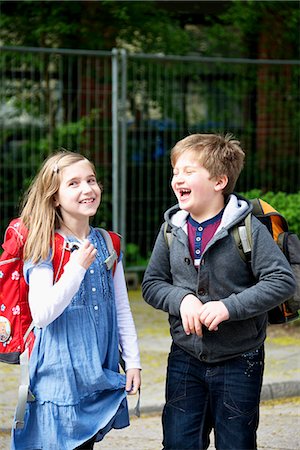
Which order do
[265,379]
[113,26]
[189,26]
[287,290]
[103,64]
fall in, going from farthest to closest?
[189,26]
[113,26]
[103,64]
[265,379]
[287,290]

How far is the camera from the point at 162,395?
598cm

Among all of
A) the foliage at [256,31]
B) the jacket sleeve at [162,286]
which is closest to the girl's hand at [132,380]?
the jacket sleeve at [162,286]

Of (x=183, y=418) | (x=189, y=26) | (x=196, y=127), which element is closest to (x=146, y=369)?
(x=183, y=418)

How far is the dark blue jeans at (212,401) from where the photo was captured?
3598 mm

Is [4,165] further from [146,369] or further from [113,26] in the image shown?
[146,369]

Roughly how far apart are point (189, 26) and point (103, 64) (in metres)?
2.30

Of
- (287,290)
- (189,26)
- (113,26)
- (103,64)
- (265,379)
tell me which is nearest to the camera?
(287,290)

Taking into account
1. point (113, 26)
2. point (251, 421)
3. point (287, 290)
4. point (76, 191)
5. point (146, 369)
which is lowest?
point (146, 369)

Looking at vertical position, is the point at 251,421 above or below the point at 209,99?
below

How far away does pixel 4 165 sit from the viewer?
9.84m

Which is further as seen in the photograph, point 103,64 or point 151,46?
point 151,46

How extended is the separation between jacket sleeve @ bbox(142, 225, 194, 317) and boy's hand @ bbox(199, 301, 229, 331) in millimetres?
137

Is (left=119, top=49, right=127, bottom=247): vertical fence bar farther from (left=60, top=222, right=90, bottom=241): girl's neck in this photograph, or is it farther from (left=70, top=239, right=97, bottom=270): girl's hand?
(left=70, top=239, right=97, bottom=270): girl's hand

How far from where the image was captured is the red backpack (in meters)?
3.59
